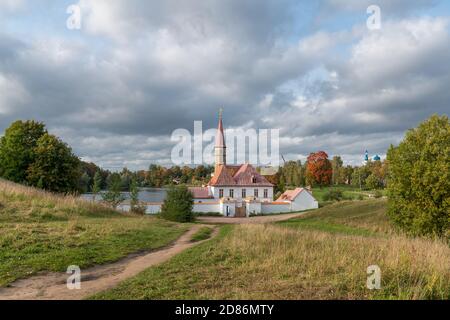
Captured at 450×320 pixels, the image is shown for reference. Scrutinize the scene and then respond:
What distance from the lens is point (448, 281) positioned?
766 cm

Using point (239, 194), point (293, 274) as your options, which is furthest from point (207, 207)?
point (293, 274)

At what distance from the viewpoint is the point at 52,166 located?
37.5 m

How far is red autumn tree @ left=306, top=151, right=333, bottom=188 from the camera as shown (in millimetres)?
83137

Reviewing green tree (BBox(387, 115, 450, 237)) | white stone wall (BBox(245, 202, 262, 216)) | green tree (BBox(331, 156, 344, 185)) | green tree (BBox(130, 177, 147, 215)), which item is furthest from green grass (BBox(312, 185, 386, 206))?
green tree (BBox(387, 115, 450, 237))

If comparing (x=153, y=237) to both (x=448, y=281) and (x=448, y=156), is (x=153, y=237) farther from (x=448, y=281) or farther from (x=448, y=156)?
(x=448, y=156)

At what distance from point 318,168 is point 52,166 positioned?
198ft

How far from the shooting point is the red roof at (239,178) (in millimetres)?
58556

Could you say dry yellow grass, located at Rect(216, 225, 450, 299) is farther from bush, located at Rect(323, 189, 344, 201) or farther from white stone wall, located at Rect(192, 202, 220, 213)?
bush, located at Rect(323, 189, 344, 201)

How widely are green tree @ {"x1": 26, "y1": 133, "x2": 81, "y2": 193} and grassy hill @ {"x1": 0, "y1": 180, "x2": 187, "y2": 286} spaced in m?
16.9

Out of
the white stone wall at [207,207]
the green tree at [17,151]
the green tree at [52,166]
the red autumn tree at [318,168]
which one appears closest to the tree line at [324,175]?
the red autumn tree at [318,168]

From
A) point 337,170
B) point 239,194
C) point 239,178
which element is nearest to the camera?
point 239,194

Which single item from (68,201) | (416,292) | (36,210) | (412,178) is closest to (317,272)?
(416,292)

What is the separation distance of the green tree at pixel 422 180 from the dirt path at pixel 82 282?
17563 millimetres

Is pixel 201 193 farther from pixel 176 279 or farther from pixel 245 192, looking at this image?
pixel 176 279
